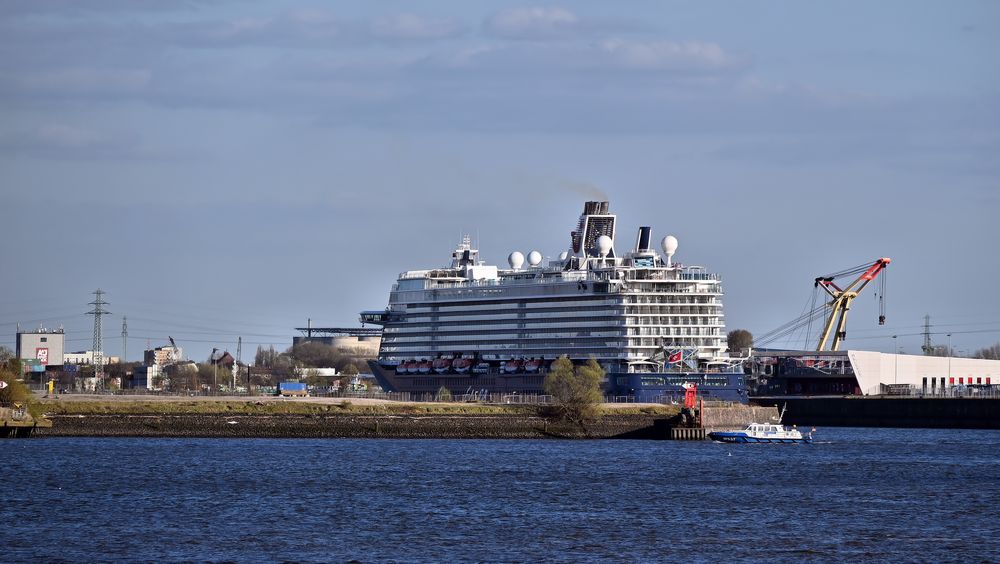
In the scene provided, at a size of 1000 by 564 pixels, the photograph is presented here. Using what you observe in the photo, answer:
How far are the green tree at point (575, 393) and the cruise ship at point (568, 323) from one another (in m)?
14.5

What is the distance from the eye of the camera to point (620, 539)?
55.3 metres

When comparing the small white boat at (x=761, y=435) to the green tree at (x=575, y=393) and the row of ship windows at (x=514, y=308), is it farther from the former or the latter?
the row of ship windows at (x=514, y=308)

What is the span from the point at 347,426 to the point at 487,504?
5300cm

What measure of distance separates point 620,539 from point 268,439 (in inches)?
2611

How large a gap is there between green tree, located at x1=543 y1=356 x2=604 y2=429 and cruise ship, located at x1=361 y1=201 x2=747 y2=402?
14.5 metres

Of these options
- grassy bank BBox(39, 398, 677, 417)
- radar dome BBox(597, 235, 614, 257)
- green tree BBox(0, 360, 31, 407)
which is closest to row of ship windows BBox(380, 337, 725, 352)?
radar dome BBox(597, 235, 614, 257)

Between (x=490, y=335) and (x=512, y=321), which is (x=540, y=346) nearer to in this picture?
(x=512, y=321)

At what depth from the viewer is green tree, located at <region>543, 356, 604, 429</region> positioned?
404 feet

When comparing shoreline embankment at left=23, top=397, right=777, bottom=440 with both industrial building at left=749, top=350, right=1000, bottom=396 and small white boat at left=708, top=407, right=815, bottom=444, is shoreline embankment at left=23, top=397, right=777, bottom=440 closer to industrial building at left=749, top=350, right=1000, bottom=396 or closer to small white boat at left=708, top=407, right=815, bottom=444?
small white boat at left=708, top=407, right=815, bottom=444

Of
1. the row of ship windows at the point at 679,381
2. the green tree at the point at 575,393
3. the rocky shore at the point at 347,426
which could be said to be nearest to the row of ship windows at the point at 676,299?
the row of ship windows at the point at 679,381

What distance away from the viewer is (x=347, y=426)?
119 m

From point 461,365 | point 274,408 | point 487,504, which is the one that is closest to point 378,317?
point 461,365

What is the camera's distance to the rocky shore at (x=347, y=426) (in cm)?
11369

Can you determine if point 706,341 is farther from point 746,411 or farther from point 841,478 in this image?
point 841,478
